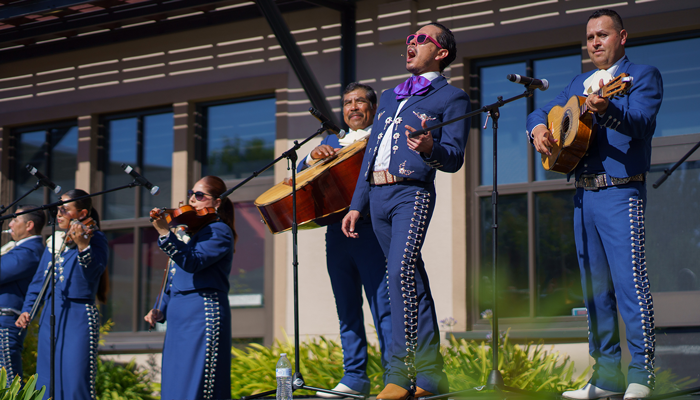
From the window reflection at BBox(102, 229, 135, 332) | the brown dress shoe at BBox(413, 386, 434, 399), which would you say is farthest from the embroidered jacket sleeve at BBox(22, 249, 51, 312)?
the brown dress shoe at BBox(413, 386, 434, 399)

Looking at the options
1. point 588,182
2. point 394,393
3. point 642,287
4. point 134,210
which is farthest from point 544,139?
point 134,210

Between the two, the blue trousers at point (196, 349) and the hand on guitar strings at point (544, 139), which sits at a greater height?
the hand on guitar strings at point (544, 139)

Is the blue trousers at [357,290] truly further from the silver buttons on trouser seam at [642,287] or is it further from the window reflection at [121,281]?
the window reflection at [121,281]

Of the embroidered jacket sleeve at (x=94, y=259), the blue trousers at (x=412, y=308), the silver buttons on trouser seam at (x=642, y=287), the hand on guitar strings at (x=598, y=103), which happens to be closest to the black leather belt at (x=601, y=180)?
the silver buttons on trouser seam at (x=642, y=287)

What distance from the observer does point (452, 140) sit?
3.94 metres

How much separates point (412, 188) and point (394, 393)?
41.1 inches

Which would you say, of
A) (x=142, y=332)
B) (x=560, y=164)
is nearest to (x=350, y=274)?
(x=560, y=164)

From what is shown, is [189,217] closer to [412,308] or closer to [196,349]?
[196,349]

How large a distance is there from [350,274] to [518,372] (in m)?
1.85

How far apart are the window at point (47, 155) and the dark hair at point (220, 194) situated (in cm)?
476

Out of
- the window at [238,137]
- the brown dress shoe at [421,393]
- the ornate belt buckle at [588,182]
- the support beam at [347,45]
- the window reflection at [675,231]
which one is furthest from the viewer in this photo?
the window at [238,137]

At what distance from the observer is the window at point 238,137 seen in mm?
8491

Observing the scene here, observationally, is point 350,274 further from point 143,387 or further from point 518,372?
point 143,387

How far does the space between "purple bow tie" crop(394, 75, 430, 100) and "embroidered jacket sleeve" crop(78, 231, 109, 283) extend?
2.63 meters
